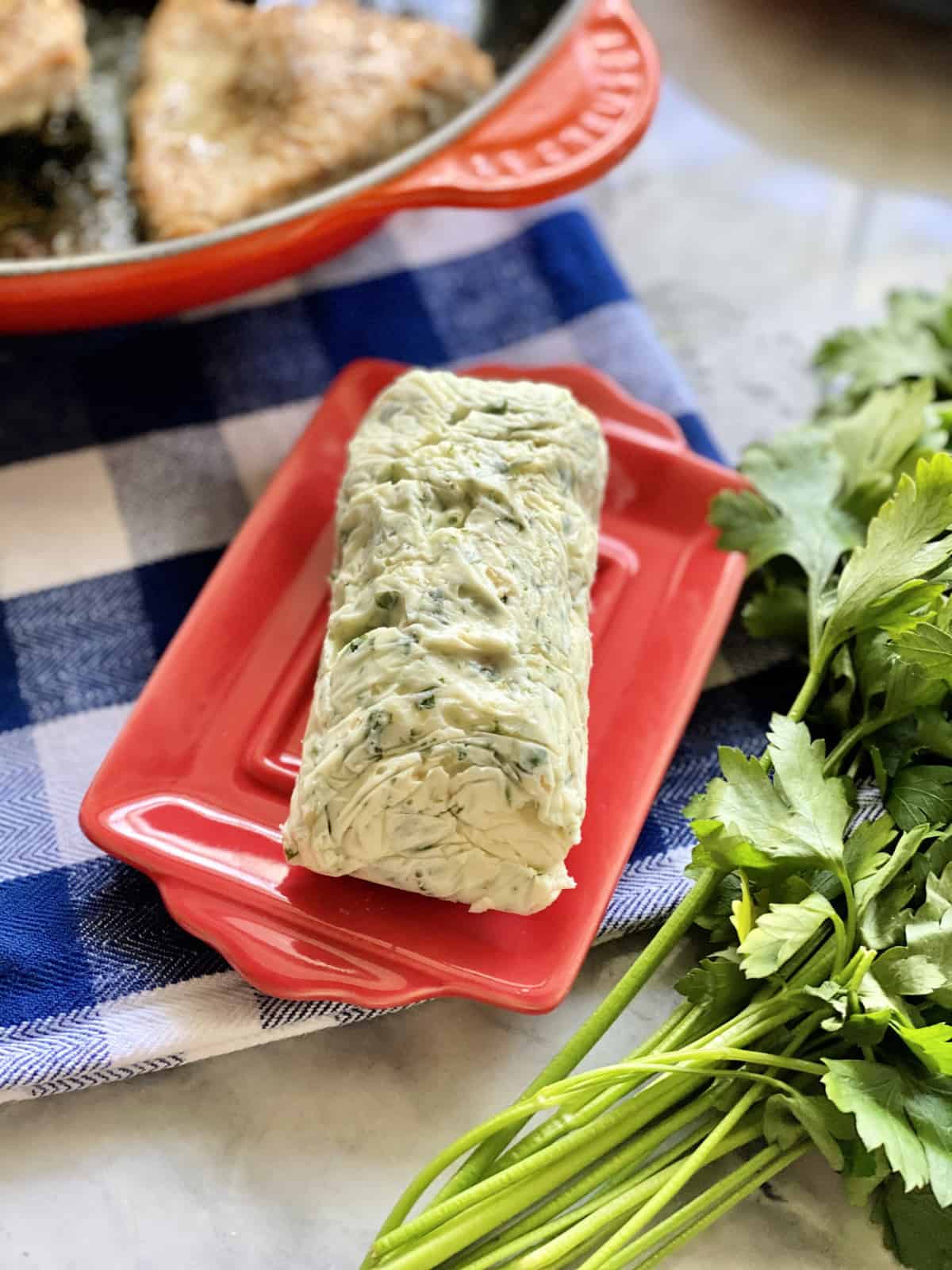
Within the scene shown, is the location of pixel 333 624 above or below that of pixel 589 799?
above

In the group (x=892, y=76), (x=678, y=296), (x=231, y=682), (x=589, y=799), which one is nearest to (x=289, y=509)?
(x=231, y=682)

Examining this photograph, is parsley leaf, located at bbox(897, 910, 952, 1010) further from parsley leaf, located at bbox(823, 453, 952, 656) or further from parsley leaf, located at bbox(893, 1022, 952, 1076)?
parsley leaf, located at bbox(823, 453, 952, 656)

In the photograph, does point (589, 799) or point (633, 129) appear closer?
point (589, 799)

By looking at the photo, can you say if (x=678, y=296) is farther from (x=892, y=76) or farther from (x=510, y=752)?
(x=510, y=752)

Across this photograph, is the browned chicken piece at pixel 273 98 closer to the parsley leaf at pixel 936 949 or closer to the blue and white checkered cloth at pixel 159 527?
the blue and white checkered cloth at pixel 159 527

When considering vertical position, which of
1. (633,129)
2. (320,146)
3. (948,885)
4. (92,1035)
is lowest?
(92,1035)

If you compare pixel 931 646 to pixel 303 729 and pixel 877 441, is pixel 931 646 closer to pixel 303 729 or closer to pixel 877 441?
pixel 877 441

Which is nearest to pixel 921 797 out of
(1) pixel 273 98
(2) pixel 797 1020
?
(2) pixel 797 1020
